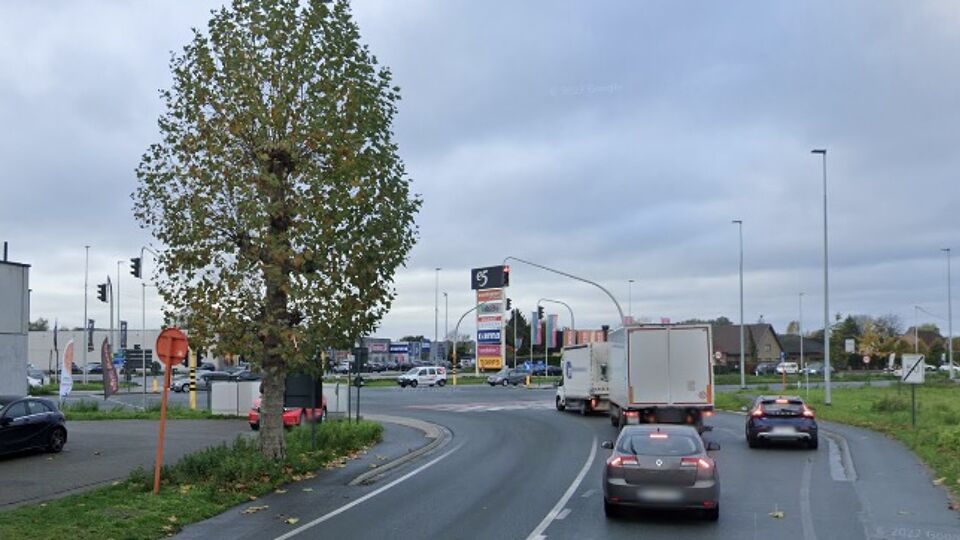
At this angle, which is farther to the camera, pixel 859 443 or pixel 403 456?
pixel 859 443

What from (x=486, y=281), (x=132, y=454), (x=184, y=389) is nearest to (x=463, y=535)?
(x=132, y=454)

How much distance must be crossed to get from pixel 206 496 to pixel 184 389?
53117 millimetres

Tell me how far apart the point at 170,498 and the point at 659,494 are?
7.46 meters

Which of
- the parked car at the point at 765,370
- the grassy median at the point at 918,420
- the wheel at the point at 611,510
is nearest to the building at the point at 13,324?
the wheel at the point at 611,510

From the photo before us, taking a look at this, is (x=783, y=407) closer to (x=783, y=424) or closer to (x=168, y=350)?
(x=783, y=424)

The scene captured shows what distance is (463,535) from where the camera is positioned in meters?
11.6

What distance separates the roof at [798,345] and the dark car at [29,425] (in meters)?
144

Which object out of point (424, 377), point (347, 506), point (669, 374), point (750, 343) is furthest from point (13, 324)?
point (750, 343)

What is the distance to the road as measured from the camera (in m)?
12.1

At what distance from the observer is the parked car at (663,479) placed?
40.7 feet

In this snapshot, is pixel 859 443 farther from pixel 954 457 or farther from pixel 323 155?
pixel 323 155

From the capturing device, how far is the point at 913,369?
29.2m

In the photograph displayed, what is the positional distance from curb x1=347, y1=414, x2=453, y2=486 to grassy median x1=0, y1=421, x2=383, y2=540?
3.85 feet

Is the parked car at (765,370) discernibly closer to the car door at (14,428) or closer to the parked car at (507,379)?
the parked car at (507,379)
